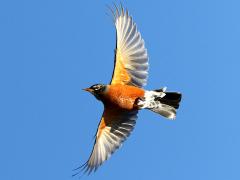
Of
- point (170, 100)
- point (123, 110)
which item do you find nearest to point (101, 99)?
point (123, 110)

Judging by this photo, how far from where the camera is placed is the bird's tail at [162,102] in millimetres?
14516

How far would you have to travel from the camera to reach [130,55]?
1519 cm

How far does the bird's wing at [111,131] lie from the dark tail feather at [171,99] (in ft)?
2.39

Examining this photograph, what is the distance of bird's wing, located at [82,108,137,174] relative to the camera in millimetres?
14711

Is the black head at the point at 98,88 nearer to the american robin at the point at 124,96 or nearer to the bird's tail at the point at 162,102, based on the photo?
the american robin at the point at 124,96

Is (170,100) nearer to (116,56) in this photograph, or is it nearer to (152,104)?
(152,104)

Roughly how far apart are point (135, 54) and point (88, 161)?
280 centimetres

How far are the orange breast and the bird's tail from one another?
189 millimetres

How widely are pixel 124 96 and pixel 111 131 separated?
1164mm

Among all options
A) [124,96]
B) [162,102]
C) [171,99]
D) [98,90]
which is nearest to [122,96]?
[124,96]

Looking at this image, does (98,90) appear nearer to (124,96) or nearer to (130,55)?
(124,96)

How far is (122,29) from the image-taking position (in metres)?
15.3

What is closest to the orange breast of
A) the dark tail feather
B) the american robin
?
the american robin

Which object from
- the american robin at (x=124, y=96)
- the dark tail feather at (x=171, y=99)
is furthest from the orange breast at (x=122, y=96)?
the dark tail feather at (x=171, y=99)
